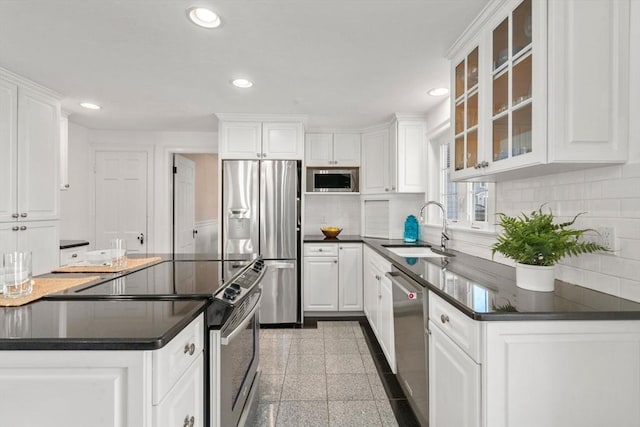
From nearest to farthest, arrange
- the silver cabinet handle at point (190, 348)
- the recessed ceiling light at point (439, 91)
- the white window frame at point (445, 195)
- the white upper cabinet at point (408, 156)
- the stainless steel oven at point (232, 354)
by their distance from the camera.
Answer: the silver cabinet handle at point (190, 348), the stainless steel oven at point (232, 354), the white window frame at point (445, 195), the recessed ceiling light at point (439, 91), the white upper cabinet at point (408, 156)

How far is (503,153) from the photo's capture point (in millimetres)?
1590

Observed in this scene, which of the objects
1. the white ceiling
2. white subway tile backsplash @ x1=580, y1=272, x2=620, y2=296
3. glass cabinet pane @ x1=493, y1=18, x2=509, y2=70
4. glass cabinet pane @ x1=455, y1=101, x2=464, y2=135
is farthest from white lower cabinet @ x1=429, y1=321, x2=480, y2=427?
the white ceiling

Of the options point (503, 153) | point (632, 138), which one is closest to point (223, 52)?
point (503, 153)

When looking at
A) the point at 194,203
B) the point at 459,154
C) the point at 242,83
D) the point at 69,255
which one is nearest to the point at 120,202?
the point at 194,203

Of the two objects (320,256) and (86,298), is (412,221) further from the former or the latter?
(86,298)

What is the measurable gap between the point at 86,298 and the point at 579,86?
82.4 inches

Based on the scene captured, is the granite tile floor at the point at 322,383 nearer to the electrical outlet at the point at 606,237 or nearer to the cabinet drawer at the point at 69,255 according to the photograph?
the electrical outlet at the point at 606,237

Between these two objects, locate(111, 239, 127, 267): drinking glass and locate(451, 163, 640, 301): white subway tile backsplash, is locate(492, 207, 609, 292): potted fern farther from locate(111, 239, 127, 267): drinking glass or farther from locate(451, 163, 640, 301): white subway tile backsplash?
locate(111, 239, 127, 267): drinking glass

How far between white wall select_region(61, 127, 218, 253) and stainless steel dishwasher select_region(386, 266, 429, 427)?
10.7 ft

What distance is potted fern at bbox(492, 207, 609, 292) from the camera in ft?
4.43

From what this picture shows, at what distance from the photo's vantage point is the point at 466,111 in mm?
1966

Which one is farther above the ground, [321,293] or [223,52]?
[223,52]

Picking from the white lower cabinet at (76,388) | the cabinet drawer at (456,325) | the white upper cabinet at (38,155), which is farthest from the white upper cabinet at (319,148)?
the white lower cabinet at (76,388)

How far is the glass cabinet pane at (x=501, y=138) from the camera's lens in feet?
5.12
